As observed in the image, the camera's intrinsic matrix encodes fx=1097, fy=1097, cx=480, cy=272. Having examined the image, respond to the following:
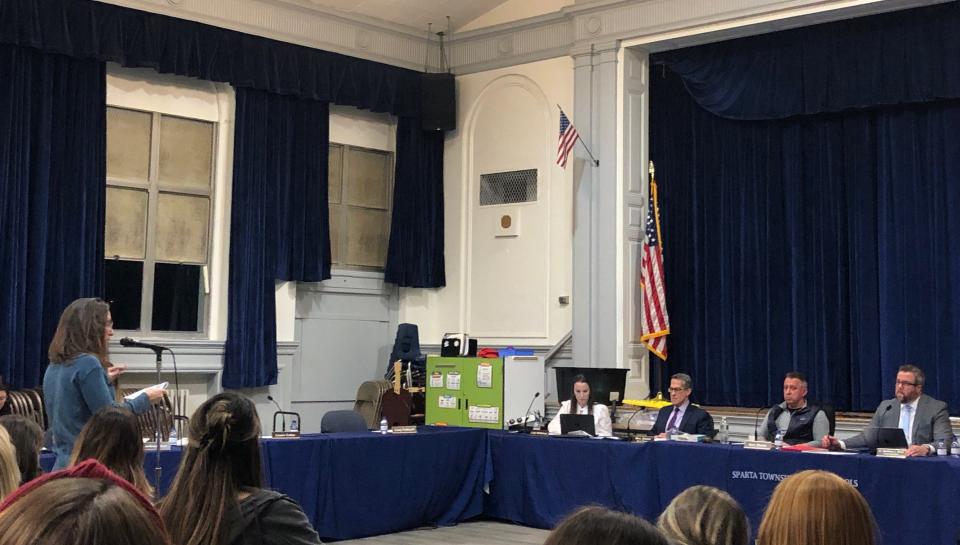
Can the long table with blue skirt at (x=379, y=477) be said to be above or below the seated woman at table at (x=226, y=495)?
below

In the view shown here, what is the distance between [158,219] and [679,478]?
5.62 metres

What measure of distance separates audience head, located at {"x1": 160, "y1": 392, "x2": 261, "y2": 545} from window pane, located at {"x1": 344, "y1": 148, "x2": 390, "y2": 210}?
9.65 metres

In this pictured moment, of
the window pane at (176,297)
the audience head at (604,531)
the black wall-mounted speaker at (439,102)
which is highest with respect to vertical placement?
the black wall-mounted speaker at (439,102)

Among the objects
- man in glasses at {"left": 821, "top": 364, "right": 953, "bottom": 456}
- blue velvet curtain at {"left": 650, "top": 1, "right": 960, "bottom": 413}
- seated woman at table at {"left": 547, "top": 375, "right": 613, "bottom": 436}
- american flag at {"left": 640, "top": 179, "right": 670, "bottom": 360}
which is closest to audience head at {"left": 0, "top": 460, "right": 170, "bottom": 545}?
man in glasses at {"left": 821, "top": 364, "right": 953, "bottom": 456}

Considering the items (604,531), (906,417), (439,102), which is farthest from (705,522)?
(439,102)

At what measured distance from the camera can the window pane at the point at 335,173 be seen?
11578mm

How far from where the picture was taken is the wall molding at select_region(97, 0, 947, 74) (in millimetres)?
9641

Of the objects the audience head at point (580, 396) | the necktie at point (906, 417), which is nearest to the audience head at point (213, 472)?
the necktie at point (906, 417)

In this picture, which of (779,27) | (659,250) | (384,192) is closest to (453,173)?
(384,192)

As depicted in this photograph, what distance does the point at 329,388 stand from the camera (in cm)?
1135

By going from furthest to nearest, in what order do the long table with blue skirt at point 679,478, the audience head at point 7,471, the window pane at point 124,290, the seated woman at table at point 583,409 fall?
the window pane at point 124,290 < the seated woman at table at point 583,409 < the long table with blue skirt at point 679,478 < the audience head at point 7,471

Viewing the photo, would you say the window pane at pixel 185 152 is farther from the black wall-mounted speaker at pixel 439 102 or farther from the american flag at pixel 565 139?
the american flag at pixel 565 139

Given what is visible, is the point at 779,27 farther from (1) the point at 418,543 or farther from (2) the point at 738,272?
(1) the point at 418,543

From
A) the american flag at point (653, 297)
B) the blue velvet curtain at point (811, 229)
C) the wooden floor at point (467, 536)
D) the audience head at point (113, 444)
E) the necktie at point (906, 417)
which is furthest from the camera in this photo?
the american flag at point (653, 297)
